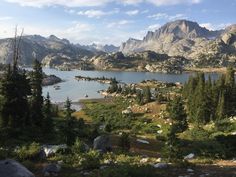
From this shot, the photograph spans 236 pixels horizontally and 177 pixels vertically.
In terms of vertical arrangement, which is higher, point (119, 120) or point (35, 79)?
point (35, 79)

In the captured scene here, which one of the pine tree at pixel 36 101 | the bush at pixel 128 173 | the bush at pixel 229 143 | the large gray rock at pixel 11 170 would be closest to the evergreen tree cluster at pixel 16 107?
the pine tree at pixel 36 101

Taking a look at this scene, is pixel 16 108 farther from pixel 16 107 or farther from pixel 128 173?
pixel 128 173

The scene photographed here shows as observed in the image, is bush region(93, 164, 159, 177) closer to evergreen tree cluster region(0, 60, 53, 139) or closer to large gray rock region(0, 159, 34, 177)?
large gray rock region(0, 159, 34, 177)

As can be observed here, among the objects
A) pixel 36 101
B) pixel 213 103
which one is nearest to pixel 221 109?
pixel 213 103

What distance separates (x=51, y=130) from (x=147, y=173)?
33.1m

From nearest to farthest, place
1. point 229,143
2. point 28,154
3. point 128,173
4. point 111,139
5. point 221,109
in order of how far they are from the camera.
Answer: point 128,173, point 28,154, point 229,143, point 111,139, point 221,109

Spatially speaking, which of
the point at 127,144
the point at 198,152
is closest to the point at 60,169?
the point at 127,144

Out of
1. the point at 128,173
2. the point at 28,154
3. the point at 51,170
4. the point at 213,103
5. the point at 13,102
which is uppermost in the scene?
the point at 128,173

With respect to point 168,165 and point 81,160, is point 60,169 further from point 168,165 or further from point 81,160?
point 168,165

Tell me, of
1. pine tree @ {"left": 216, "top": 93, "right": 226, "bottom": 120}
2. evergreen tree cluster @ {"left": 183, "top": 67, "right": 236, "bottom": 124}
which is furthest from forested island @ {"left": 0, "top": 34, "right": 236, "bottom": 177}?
pine tree @ {"left": 216, "top": 93, "right": 226, "bottom": 120}

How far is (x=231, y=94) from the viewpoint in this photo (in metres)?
101

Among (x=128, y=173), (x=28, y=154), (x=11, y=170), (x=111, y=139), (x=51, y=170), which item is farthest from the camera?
(x=111, y=139)

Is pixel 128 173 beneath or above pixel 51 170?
above

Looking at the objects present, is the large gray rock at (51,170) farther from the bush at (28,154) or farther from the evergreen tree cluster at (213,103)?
the evergreen tree cluster at (213,103)
